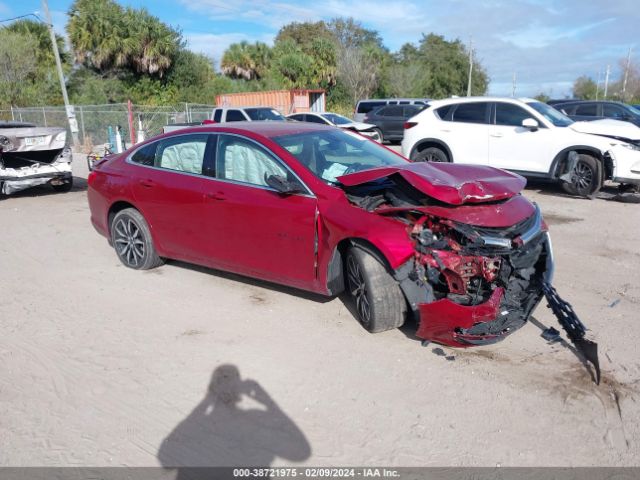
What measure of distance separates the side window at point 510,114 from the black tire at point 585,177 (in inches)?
51.1

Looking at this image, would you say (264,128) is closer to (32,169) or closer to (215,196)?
(215,196)

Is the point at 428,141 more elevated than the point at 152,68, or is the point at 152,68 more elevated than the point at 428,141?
the point at 152,68

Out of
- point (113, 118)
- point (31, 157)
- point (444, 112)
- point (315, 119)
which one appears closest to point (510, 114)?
point (444, 112)

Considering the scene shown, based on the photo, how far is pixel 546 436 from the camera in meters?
3.24

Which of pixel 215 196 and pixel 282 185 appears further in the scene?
pixel 215 196

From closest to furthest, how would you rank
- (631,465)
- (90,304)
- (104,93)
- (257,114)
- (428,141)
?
1. (631,465)
2. (90,304)
3. (428,141)
4. (257,114)
5. (104,93)

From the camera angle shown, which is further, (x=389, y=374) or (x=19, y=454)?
(x=389, y=374)

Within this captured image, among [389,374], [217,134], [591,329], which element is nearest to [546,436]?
[389,374]

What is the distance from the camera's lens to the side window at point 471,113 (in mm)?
10945

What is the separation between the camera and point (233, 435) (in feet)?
10.9

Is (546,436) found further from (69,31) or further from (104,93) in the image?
(69,31)

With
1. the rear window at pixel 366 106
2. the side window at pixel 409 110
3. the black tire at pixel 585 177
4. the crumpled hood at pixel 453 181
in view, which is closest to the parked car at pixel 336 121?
the side window at pixel 409 110

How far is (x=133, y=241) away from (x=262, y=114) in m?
12.5

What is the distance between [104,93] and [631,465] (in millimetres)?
35762
